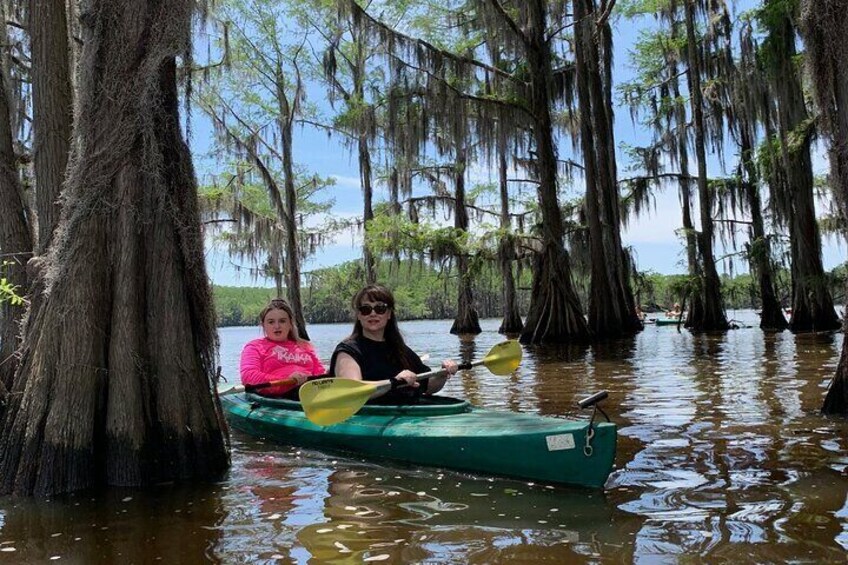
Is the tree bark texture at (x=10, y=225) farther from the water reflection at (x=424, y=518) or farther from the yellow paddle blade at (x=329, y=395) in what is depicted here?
the water reflection at (x=424, y=518)

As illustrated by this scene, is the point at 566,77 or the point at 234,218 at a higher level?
the point at 566,77

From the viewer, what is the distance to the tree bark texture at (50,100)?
5.50 metres

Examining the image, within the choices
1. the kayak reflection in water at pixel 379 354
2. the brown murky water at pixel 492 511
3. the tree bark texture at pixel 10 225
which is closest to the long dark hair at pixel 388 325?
the kayak reflection in water at pixel 379 354

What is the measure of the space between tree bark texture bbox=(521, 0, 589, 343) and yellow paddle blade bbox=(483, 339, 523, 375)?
11335 millimetres

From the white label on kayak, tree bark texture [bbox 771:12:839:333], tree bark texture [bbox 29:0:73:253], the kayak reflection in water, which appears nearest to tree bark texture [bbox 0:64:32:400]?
tree bark texture [bbox 29:0:73:253]

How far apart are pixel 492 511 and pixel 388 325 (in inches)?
82.0

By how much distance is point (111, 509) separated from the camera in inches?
154

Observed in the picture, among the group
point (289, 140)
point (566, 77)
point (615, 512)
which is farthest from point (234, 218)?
point (615, 512)

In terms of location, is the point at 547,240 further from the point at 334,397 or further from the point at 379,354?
the point at 334,397

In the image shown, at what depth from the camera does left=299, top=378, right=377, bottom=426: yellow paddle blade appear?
4855 mm

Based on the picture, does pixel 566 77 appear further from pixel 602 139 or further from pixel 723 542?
pixel 723 542

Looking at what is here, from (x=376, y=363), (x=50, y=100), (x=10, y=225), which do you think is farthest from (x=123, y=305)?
(x=10, y=225)

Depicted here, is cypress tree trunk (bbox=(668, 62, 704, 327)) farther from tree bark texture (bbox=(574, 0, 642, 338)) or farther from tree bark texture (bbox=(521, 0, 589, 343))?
tree bark texture (bbox=(521, 0, 589, 343))

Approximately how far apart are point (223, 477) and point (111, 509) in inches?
33.4
